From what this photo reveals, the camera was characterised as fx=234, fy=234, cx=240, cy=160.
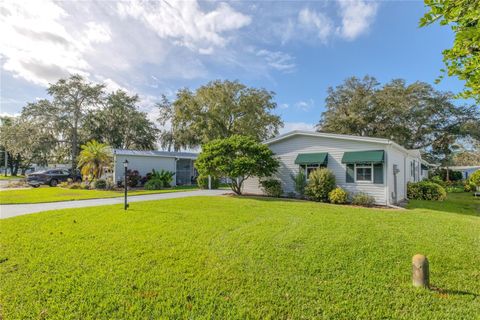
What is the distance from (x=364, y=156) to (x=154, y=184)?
15188mm

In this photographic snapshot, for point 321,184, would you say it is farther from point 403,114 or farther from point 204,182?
point 403,114

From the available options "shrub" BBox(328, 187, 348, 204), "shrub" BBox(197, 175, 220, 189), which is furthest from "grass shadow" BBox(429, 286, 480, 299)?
"shrub" BBox(197, 175, 220, 189)

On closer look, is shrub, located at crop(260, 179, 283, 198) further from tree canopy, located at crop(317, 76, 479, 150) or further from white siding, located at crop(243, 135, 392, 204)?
tree canopy, located at crop(317, 76, 479, 150)

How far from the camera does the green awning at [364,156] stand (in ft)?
39.0

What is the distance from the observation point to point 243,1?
372 inches

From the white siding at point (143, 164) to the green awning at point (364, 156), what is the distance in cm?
1552

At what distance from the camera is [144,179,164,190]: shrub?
1875cm

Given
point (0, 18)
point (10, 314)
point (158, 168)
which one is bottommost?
point (10, 314)

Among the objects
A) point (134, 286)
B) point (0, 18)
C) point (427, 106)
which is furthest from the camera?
point (427, 106)

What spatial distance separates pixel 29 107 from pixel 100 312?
34.7m

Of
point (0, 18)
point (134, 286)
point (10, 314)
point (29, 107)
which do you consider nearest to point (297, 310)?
point (134, 286)

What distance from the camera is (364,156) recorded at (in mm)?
12328

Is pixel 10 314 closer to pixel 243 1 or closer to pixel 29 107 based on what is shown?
pixel 243 1

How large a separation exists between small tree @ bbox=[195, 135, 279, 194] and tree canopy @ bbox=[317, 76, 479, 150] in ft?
58.6
